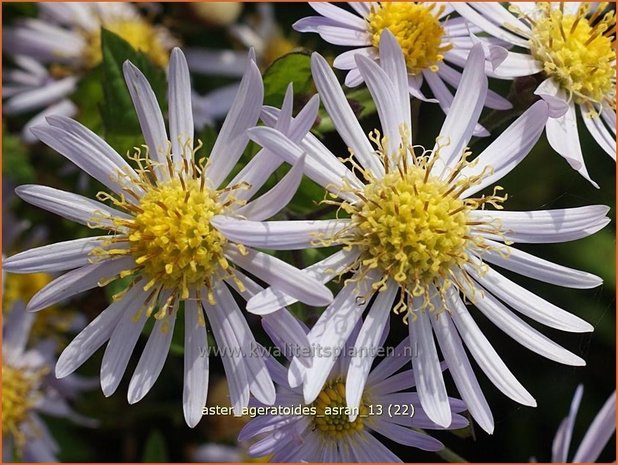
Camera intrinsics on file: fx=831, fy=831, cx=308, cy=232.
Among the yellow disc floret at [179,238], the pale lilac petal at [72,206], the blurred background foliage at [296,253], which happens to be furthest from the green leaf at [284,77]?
the pale lilac petal at [72,206]

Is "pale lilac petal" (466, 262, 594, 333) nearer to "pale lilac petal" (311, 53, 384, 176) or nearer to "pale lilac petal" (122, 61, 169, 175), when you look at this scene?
"pale lilac petal" (311, 53, 384, 176)

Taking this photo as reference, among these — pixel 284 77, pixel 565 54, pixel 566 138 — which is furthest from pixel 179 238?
pixel 565 54

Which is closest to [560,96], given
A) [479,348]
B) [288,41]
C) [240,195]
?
[479,348]

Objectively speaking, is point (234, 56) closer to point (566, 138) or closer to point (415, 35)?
point (415, 35)

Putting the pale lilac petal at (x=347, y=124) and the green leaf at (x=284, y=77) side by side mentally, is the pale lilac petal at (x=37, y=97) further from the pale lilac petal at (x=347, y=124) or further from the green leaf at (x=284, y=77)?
the pale lilac petal at (x=347, y=124)

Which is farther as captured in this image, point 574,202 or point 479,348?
point 574,202

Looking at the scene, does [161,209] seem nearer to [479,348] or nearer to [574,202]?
[479,348]
